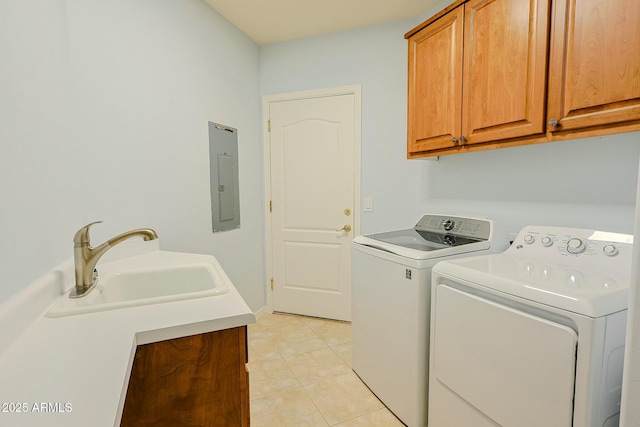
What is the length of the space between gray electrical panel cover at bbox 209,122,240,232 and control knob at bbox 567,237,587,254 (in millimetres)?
2117

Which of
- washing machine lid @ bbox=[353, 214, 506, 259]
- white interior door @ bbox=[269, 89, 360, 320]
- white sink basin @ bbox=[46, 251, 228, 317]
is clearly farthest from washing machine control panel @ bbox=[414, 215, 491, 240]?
white sink basin @ bbox=[46, 251, 228, 317]

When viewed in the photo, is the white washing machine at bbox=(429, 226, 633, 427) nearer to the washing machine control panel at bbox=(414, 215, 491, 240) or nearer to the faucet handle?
the washing machine control panel at bbox=(414, 215, 491, 240)

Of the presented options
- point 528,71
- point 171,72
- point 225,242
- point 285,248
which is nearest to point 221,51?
point 171,72

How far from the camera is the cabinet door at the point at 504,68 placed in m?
1.41

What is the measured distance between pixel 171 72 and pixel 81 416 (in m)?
1.96

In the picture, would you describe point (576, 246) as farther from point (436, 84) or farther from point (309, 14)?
point (309, 14)

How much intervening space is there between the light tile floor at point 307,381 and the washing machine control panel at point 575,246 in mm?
1119

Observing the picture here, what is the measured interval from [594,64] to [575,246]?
0.73 m

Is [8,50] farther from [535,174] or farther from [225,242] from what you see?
[535,174]

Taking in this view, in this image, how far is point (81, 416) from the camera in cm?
49

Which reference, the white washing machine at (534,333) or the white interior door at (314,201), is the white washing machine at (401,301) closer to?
the white washing machine at (534,333)

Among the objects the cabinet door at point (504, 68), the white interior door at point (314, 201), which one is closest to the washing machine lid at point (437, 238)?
the cabinet door at point (504, 68)

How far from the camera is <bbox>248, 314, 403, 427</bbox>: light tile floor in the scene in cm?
171

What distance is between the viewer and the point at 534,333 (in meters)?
1.02
